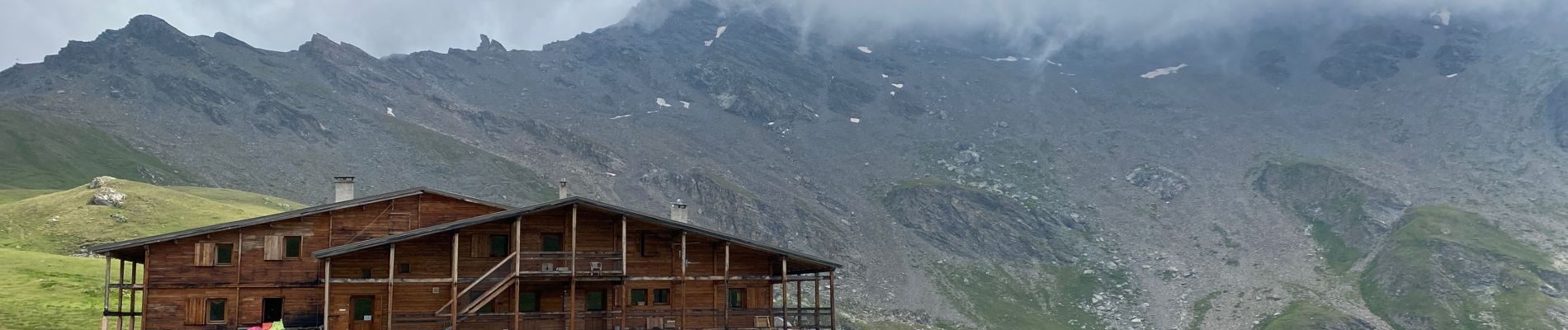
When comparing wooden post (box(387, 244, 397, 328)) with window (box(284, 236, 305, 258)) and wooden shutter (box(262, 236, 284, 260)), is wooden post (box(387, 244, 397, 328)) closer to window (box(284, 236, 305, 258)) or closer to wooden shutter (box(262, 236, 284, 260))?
window (box(284, 236, 305, 258))

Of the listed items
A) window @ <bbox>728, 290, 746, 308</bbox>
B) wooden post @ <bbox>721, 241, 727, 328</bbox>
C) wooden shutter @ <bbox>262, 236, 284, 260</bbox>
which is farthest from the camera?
window @ <bbox>728, 290, 746, 308</bbox>

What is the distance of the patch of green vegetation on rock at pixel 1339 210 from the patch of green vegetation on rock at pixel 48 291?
16015cm

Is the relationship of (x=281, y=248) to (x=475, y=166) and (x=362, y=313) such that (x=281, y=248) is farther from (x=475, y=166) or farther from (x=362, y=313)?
(x=475, y=166)

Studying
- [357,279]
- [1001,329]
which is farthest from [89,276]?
[1001,329]

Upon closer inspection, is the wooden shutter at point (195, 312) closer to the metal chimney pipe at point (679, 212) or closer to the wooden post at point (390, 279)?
the wooden post at point (390, 279)

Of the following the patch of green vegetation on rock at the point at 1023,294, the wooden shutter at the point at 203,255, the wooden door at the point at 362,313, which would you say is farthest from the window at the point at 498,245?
the patch of green vegetation on rock at the point at 1023,294

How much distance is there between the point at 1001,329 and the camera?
148 metres

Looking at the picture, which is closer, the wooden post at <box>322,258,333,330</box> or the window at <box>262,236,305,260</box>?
the wooden post at <box>322,258,333,330</box>

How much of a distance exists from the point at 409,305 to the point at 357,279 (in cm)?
230

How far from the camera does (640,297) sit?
45.4 metres

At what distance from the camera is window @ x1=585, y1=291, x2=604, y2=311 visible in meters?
43.6

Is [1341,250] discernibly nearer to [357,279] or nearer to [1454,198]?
[1454,198]

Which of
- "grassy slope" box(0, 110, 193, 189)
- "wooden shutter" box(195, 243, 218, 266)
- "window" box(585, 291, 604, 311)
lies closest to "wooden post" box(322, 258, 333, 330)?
"wooden shutter" box(195, 243, 218, 266)

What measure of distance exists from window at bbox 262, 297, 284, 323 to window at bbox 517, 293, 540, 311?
956 centimetres
